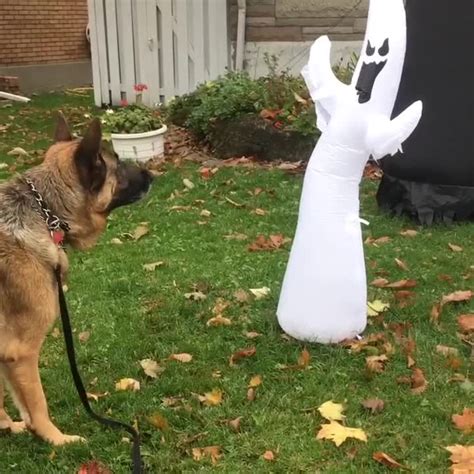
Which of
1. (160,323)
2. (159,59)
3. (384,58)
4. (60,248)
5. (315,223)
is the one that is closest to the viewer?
(60,248)

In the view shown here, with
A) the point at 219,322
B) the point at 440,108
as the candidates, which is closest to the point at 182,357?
the point at 219,322

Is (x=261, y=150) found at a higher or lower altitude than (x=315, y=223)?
lower

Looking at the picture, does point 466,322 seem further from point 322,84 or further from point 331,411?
point 322,84

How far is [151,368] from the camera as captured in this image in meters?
4.03

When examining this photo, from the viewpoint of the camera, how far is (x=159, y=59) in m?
11.9

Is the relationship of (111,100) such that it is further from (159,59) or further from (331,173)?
(331,173)

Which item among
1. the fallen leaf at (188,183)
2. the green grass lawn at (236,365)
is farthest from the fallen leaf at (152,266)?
the fallen leaf at (188,183)

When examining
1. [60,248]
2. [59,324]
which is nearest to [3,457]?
[60,248]

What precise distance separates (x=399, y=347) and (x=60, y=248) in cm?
208

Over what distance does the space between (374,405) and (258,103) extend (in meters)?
5.85

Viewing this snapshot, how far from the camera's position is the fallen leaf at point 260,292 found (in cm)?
486

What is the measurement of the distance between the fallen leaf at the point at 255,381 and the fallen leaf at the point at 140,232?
271 centimetres

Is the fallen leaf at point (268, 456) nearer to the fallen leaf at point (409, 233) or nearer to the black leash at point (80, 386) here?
the black leash at point (80, 386)

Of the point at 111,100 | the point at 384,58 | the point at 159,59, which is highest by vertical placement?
the point at 384,58
